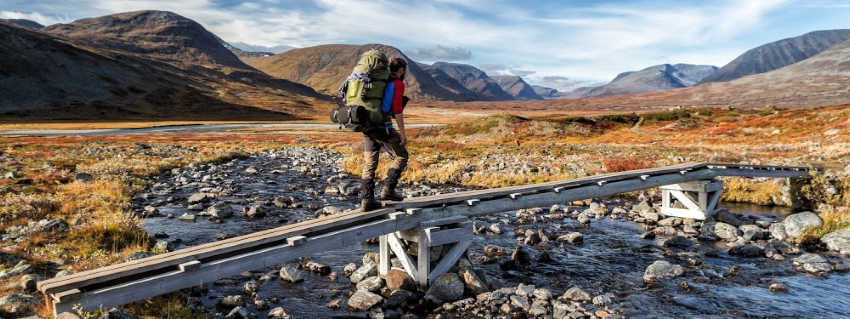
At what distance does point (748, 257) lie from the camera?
512 inches

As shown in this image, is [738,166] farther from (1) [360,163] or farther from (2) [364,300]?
(1) [360,163]

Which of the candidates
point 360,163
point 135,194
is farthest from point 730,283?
point 360,163

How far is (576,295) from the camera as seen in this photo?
385 inches

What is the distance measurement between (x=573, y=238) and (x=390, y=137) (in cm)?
821

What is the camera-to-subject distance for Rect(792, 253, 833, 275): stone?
11.7 m

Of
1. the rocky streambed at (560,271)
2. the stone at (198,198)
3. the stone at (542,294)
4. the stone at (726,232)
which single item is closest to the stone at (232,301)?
the rocky streambed at (560,271)

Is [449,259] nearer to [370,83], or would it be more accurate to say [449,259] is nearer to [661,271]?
[370,83]

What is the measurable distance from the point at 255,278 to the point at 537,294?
20.6 feet

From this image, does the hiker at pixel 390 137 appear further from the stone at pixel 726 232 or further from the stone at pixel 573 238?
the stone at pixel 726 232

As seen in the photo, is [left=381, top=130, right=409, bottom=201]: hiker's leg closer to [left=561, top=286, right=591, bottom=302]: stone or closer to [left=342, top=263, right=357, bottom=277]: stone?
[left=342, top=263, right=357, bottom=277]: stone

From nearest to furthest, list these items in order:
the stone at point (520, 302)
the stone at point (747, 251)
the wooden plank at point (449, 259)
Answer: the stone at point (520, 302)
the wooden plank at point (449, 259)
the stone at point (747, 251)

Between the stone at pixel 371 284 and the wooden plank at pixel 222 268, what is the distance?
57.5 inches

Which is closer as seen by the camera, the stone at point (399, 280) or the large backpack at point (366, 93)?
the large backpack at point (366, 93)

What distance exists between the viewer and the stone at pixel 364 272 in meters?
10.6
